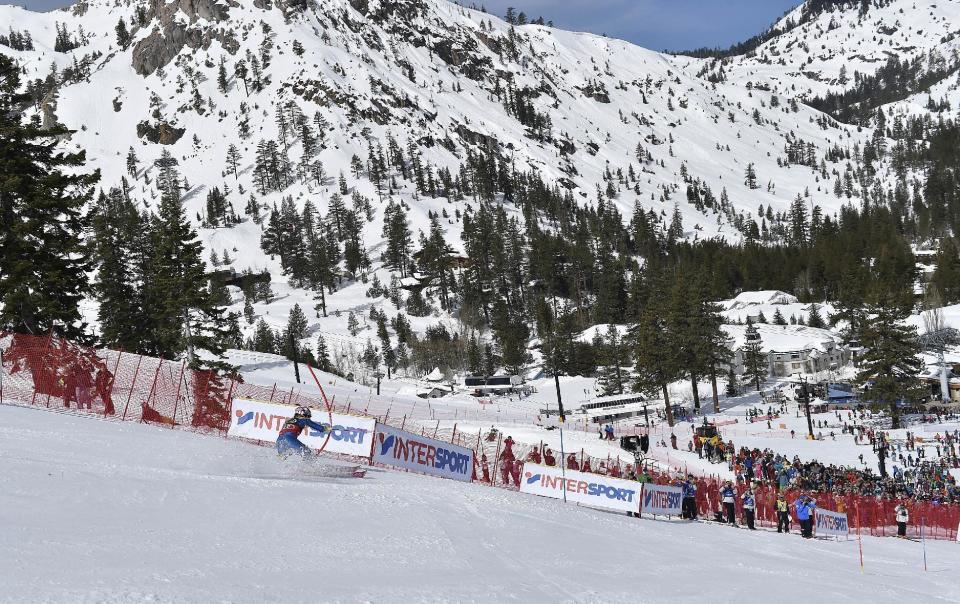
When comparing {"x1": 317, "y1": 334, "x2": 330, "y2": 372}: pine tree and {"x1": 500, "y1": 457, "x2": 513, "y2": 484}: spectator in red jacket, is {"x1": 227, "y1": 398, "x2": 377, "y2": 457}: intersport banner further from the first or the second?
{"x1": 317, "y1": 334, "x2": 330, "y2": 372}: pine tree

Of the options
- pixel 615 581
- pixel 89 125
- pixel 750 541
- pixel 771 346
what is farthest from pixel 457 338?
pixel 89 125

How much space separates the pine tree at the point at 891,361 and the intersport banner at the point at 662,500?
3357 cm

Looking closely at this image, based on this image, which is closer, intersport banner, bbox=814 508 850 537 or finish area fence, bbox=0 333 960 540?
finish area fence, bbox=0 333 960 540

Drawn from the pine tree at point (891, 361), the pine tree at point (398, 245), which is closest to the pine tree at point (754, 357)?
the pine tree at point (891, 361)

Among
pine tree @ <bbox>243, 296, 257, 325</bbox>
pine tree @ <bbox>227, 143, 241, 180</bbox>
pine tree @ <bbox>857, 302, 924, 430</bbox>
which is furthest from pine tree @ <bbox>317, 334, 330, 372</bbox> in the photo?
pine tree @ <bbox>227, 143, 241, 180</bbox>

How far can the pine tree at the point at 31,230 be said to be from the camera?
77.7 ft

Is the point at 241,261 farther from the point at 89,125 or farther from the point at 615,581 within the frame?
the point at 615,581

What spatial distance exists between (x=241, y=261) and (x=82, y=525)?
130 m

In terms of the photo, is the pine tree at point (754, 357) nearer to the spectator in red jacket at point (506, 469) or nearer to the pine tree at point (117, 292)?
the spectator in red jacket at point (506, 469)

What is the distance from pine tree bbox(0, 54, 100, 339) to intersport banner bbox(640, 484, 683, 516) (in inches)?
746

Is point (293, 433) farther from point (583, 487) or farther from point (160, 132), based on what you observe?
point (160, 132)

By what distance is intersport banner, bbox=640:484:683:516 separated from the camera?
19797mm

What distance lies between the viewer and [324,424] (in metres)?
18.2

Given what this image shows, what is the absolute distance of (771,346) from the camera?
301 ft
